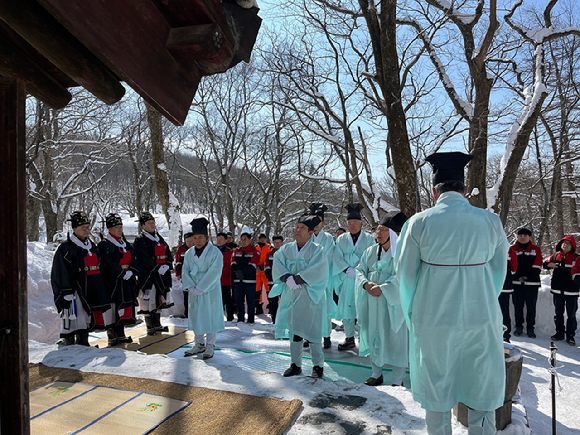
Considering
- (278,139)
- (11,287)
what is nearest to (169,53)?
(11,287)

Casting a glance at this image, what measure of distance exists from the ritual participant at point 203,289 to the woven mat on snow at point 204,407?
1.55 meters

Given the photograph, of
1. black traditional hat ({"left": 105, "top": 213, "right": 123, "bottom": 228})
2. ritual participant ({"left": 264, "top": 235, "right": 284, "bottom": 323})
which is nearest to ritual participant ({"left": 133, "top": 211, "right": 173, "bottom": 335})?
black traditional hat ({"left": 105, "top": 213, "right": 123, "bottom": 228})

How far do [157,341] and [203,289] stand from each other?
2164 mm

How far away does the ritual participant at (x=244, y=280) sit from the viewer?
9.38 meters

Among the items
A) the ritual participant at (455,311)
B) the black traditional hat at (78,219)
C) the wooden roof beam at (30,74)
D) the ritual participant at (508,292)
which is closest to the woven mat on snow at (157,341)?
the black traditional hat at (78,219)

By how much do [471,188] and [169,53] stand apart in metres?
8.38

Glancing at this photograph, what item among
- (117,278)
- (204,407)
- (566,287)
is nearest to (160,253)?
(117,278)

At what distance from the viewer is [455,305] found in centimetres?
300

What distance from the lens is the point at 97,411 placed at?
3883 mm

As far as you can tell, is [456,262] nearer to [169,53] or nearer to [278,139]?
[169,53]

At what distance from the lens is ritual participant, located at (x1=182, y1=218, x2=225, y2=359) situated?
20.1 ft

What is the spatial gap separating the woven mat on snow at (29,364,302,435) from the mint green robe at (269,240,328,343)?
3.97 ft

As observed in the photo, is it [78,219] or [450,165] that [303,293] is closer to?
[450,165]

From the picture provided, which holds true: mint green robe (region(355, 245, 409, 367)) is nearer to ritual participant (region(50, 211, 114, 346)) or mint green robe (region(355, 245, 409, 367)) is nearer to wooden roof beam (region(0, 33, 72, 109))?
Answer: wooden roof beam (region(0, 33, 72, 109))
